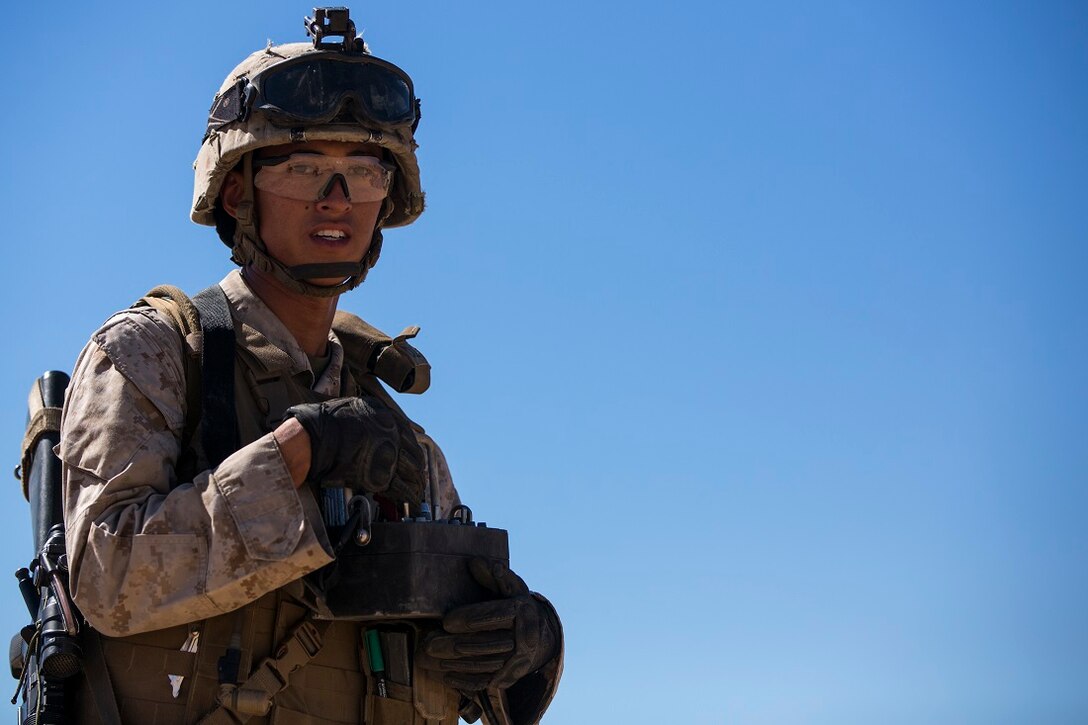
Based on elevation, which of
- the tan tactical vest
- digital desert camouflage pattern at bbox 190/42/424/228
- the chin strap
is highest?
digital desert camouflage pattern at bbox 190/42/424/228

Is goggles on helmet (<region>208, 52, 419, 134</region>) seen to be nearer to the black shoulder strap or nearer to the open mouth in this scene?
the open mouth

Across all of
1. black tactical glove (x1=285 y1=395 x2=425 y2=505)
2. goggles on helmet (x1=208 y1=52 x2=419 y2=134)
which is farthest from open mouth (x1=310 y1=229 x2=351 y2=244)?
black tactical glove (x1=285 y1=395 x2=425 y2=505)

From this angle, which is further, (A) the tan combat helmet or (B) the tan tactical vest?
(A) the tan combat helmet

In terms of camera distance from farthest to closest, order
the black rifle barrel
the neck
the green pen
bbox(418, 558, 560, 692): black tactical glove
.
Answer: the neck, the black rifle barrel, the green pen, bbox(418, 558, 560, 692): black tactical glove

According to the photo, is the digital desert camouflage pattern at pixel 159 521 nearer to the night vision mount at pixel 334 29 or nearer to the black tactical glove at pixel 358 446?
the black tactical glove at pixel 358 446

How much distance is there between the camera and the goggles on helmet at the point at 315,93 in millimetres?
6863

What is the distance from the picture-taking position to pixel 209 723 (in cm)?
603

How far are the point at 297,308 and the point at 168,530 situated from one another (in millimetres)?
1672

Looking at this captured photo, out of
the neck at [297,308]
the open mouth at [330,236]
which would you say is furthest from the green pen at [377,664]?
the open mouth at [330,236]

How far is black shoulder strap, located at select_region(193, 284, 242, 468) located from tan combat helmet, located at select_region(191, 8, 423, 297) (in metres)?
0.56

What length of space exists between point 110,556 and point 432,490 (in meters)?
2.03

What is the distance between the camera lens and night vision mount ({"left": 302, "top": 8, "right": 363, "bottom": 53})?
717 centimetres

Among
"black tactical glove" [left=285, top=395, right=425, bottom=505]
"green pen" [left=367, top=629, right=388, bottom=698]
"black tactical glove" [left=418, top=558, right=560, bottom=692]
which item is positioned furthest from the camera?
"green pen" [left=367, top=629, right=388, bottom=698]

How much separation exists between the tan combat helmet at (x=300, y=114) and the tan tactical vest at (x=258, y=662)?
597 millimetres
